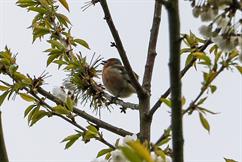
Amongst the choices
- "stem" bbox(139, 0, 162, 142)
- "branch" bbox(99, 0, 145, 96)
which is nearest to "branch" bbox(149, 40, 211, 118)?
"stem" bbox(139, 0, 162, 142)

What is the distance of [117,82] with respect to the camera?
7902 mm

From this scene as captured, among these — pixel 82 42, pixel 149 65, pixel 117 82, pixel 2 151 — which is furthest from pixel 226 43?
pixel 117 82

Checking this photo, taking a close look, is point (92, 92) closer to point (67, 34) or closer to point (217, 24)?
point (67, 34)

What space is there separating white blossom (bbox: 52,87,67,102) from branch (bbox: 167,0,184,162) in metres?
1.94

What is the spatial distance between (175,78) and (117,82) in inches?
230

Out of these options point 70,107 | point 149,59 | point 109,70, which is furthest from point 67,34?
point 109,70

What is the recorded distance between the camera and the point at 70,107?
11.9 feet

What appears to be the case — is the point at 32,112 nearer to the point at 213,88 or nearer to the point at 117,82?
the point at 213,88

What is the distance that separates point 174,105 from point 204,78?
1.72 ft

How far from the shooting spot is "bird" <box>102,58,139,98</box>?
7643 mm

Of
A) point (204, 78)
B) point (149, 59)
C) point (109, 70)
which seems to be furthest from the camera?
point (109, 70)

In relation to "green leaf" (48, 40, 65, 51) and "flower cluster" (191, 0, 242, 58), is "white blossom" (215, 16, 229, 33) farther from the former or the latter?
"green leaf" (48, 40, 65, 51)

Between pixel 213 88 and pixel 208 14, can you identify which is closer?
pixel 208 14

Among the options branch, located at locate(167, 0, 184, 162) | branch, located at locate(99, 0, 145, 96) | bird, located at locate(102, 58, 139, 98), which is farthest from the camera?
bird, located at locate(102, 58, 139, 98)
